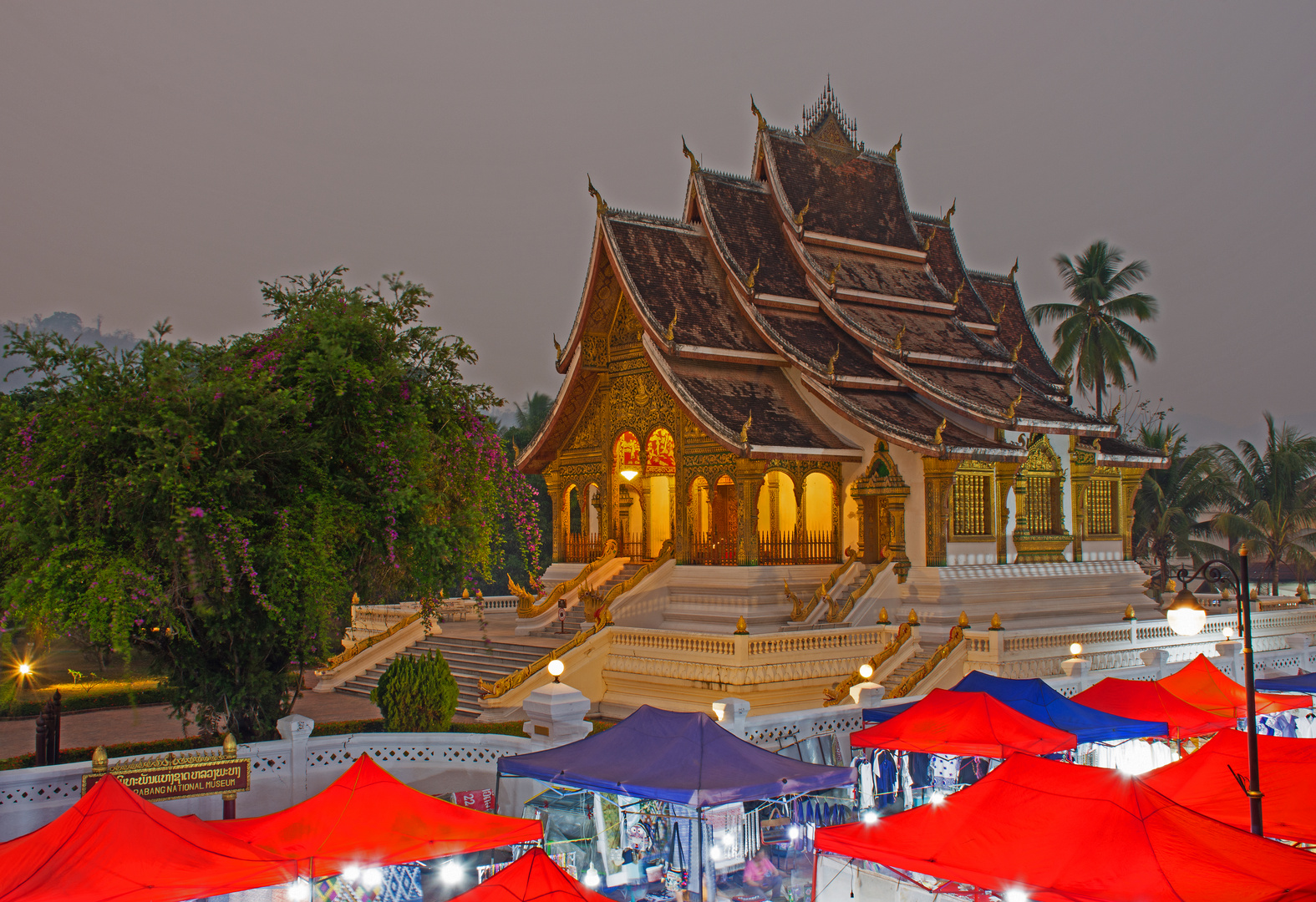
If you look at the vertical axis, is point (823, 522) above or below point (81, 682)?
above

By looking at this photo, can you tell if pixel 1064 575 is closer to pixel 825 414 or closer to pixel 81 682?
pixel 825 414

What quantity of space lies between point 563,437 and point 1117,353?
20.9 meters

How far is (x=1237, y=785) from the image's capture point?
1012 cm

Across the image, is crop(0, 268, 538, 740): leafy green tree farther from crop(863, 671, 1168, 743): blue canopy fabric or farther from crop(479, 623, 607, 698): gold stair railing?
crop(863, 671, 1168, 743): blue canopy fabric

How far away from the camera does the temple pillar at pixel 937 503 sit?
830 inches

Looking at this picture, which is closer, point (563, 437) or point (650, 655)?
point (650, 655)

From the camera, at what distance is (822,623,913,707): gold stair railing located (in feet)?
55.2

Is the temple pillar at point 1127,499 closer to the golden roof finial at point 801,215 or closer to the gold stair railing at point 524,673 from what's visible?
the golden roof finial at point 801,215

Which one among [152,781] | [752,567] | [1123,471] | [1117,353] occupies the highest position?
[1117,353]

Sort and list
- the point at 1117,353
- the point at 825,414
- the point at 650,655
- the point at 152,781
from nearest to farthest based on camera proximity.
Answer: the point at 152,781
the point at 650,655
the point at 825,414
the point at 1117,353

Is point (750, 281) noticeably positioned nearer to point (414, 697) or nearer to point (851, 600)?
point (851, 600)

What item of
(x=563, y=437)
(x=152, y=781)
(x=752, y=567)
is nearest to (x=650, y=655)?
(x=752, y=567)

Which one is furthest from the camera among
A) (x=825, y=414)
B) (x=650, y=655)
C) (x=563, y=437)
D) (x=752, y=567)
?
(x=563, y=437)

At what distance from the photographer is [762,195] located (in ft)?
85.8
